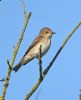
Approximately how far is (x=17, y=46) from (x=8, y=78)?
0.37m

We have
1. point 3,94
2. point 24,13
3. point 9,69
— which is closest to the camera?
point 3,94

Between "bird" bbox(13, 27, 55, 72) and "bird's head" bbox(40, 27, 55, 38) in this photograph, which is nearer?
"bird" bbox(13, 27, 55, 72)

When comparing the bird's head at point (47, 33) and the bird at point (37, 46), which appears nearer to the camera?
→ the bird at point (37, 46)

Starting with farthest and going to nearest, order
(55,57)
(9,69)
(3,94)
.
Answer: (55,57) → (9,69) → (3,94)

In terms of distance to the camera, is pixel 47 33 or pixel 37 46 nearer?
pixel 37 46

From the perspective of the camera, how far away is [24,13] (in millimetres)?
4078

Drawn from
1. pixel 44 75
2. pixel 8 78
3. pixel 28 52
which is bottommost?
pixel 28 52

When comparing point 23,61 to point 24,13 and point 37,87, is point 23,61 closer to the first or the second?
point 24,13

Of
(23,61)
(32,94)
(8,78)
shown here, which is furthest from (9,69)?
(23,61)

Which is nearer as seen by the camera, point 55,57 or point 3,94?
point 3,94

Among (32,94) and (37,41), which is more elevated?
(32,94)

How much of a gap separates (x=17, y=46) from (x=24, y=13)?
0.61 m

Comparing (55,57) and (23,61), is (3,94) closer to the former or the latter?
(55,57)

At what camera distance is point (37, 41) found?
34.4ft
